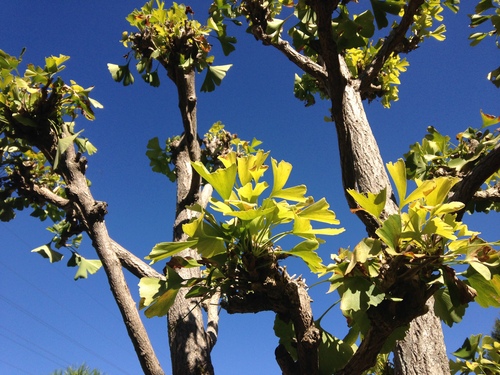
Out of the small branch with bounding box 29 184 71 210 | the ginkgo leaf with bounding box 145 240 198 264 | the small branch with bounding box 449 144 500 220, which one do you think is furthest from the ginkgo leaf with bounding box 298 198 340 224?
the small branch with bounding box 29 184 71 210

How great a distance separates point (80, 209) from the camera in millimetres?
2689

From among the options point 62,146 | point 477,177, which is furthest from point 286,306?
point 62,146

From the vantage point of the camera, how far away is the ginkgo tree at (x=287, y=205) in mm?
1296

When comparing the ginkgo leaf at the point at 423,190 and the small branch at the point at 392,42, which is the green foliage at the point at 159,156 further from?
the ginkgo leaf at the point at 423,190

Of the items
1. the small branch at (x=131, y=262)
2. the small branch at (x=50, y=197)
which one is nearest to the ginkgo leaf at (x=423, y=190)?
the small branch at (x=131, y=262)

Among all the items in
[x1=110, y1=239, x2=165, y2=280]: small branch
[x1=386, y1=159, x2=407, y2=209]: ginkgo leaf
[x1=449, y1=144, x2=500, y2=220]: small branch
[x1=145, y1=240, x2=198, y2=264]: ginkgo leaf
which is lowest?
[x1=145, y1=240, x2=198, y2=264]: ginkgo leaf

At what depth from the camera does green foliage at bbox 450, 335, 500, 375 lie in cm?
231

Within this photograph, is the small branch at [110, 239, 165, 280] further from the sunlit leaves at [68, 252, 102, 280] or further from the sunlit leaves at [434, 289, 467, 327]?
the sunlit leaves at [434, 289, 467, 327]

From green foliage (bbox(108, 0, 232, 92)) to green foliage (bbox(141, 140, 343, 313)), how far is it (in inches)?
74.2

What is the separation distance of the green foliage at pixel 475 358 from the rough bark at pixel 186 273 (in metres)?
1.26

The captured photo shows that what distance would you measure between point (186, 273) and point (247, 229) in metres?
1.20

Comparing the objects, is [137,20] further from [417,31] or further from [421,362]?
[421,362]

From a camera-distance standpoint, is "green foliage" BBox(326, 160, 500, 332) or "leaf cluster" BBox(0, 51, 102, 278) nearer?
"green foliage" BBox(326, 160, 500, 332)

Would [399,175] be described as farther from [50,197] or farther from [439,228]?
[50,197]
